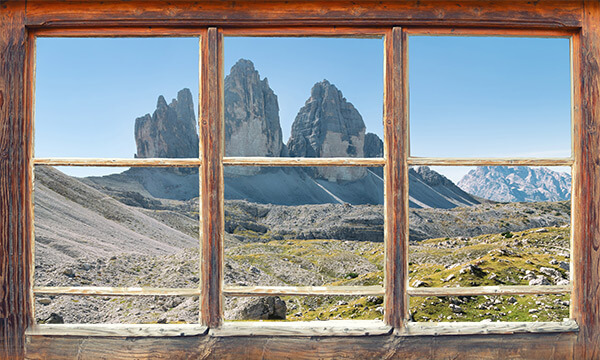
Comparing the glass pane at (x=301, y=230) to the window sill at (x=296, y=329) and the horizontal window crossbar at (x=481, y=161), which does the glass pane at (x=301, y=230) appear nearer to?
the window sill at (x=296, y=329)

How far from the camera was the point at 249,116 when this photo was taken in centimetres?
11519

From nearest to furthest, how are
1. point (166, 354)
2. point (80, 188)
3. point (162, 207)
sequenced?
1. point (166, 354)
2. point (80, 188)
3. point (162, 207)

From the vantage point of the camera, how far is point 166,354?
222 cm

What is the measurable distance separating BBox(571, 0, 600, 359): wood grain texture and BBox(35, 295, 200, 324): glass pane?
8.36 meters

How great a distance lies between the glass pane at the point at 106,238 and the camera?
639 inches

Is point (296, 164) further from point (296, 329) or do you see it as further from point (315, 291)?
point (296, 329)

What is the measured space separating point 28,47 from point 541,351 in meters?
3.41

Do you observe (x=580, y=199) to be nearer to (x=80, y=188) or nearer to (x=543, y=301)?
(x=543, y=301)

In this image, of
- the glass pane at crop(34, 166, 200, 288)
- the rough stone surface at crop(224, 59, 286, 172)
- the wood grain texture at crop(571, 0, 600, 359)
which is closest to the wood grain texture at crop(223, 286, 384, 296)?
the wood grain texture at crop(571, 0, 600, 359)

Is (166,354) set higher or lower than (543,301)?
higher

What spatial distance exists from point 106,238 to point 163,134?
253 feet

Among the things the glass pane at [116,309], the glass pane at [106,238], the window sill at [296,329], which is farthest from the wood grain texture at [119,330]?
the glass pane at [106,238]

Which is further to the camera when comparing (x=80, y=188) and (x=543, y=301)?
(x=80, y=188)

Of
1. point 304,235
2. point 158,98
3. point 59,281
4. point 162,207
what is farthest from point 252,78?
point 59,281
